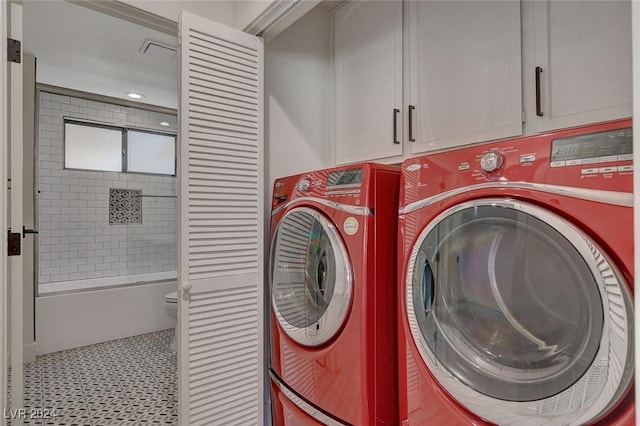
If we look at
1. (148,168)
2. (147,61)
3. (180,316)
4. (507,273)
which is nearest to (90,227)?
(148,168)

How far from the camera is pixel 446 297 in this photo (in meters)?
1.07

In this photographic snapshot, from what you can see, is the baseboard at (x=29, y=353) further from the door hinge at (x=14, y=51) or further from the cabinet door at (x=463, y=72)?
the cabinet door at (x=463, y=72)

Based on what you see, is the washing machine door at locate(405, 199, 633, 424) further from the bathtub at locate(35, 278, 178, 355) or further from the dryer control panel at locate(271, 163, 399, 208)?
the bathtub at locate(35, 278, 178, 355)

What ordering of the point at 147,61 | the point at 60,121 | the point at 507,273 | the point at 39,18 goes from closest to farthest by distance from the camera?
the point at 507,273 → the point at 39,18 → the point at 147,61 → the point at 60,121

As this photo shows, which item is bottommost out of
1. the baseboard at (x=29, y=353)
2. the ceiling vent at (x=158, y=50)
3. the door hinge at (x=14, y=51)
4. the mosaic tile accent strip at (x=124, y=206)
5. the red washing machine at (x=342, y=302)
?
the baseboard at (x=29, y=353)

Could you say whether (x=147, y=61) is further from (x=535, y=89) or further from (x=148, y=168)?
(x=535, y=89)

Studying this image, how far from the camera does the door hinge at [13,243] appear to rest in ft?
4.05

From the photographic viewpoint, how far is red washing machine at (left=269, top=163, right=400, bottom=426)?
4.12 feet

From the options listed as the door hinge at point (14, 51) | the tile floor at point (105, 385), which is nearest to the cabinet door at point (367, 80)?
the door hinge at point (14, 51)

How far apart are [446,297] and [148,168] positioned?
12.8ft

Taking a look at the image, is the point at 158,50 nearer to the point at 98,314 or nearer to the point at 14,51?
the point at 14,51

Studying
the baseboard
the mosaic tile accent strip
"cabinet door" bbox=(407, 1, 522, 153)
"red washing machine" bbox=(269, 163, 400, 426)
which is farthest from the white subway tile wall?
"cabinet door" bbox=(407, 1, 522, 153)

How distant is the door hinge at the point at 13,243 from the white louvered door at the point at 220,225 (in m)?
0.54

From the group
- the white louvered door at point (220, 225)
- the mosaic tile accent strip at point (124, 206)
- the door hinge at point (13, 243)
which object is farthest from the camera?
the mosaic tile accent strip at point (124, 206)
